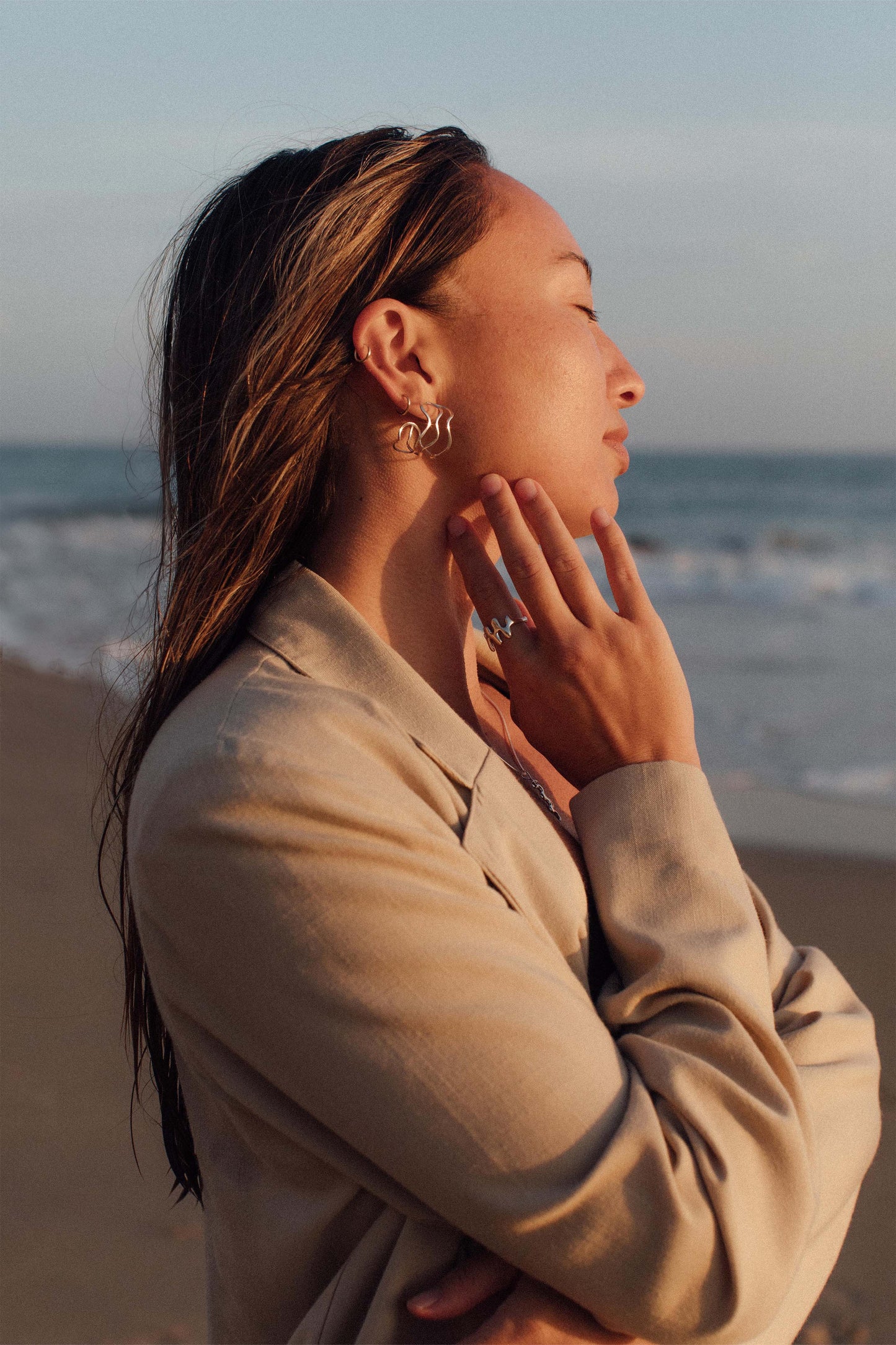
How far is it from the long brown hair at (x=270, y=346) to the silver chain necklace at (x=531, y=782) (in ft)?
1.56

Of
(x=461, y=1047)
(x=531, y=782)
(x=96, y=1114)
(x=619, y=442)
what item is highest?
(x=619, y=442)

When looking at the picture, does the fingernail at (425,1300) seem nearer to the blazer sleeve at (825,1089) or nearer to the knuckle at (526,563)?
the blazer sleeve at (825,1089)

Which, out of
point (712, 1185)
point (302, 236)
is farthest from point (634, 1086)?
point (302, 236)

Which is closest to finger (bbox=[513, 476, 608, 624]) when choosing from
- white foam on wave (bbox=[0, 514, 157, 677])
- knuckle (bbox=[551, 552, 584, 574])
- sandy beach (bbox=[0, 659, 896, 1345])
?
knuckle (bbox=[551, 552, 584, 574])

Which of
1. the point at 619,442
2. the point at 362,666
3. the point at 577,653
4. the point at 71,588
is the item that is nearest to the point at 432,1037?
the point at 362,666

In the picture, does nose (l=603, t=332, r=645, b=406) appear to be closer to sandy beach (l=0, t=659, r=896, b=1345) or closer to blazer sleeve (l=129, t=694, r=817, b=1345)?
blazer sleeve (l=129, t=694, r=817, b=1345)

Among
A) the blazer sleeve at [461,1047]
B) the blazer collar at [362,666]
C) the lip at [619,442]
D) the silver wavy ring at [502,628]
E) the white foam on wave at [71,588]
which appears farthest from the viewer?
the white foam on wave at [71,588]

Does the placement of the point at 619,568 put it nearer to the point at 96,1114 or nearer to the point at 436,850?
the point at 436,850

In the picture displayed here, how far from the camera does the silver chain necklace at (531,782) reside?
1823 mm

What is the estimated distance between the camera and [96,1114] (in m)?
4.09

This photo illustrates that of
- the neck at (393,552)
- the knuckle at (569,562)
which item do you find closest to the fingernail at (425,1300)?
the neck at (393,552)

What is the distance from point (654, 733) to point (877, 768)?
21.3 ft

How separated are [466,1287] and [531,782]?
29.9 inches

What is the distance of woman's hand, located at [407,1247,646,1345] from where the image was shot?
50.1 inches
